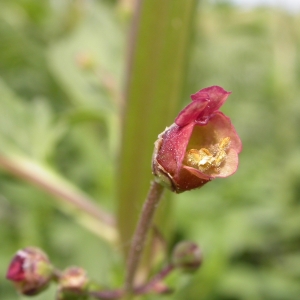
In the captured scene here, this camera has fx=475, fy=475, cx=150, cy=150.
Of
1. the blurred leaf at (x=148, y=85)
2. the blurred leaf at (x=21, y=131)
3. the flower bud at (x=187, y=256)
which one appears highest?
the blurred leaf at (x=21, y=131)

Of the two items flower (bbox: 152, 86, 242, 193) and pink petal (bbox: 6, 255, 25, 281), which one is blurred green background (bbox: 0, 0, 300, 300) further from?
flower (bbox: 152, 86, 242, 193)

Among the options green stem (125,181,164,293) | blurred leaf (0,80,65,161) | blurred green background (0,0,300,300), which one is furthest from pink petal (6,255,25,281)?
blurred leaf (0,80,65,161)

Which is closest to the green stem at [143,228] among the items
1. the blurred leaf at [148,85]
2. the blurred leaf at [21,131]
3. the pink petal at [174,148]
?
the pink petal at [174,148]

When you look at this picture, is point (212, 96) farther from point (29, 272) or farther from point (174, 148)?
point (29, 272)

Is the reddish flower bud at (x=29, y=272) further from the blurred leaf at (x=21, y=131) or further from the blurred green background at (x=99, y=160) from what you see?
the blurred leaf at (x=21, y=131)

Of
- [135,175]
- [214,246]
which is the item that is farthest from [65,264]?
[135,175]

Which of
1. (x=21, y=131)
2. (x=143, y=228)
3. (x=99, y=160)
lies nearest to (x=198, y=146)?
(x=143, y=228)
